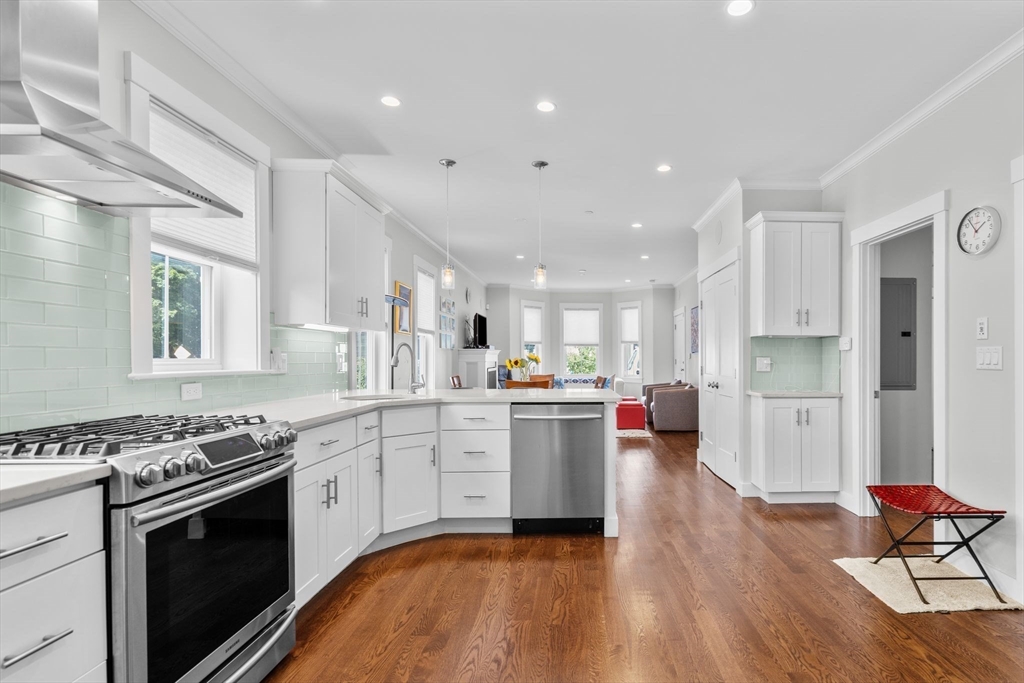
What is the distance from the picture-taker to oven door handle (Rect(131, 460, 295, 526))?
55.6 inches

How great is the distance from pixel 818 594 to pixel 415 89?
11.0ft

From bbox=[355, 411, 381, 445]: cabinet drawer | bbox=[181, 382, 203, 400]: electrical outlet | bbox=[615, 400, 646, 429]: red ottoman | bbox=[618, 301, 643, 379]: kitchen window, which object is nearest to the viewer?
bbox=[181, 382, 203, 400]: electrical outlet

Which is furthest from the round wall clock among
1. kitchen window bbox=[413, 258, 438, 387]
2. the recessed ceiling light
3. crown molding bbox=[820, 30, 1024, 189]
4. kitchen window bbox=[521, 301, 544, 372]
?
kitchen window bbox=[521, 301, 544, 372]

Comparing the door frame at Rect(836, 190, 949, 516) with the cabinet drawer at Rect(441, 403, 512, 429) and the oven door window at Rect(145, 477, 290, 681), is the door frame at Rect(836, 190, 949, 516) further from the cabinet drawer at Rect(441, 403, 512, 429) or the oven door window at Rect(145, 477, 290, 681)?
the oven door window at Rect(145, 477, 290, 681)

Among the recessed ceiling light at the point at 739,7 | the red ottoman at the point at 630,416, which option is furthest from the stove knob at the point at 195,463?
the red ottoman at the point at 630,416

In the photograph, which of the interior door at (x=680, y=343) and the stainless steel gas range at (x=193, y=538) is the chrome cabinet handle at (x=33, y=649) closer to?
the stainless steel gas range at (x=193, y=538)

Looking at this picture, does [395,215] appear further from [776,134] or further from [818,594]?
[818,594]

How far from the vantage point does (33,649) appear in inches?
46.3

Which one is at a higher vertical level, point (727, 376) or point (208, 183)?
point (208, 183)

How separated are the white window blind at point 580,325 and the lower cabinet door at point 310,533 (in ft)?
32.6

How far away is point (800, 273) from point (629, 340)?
7.64 meters

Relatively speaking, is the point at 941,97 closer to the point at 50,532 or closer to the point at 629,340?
the point at 50,532

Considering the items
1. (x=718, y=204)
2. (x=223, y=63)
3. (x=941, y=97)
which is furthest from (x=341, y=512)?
(x=718, y=204)

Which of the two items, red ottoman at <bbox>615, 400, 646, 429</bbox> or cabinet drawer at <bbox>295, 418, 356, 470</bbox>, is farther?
red ottoman at <bbox>615, 400, 646, 429</bbox>
